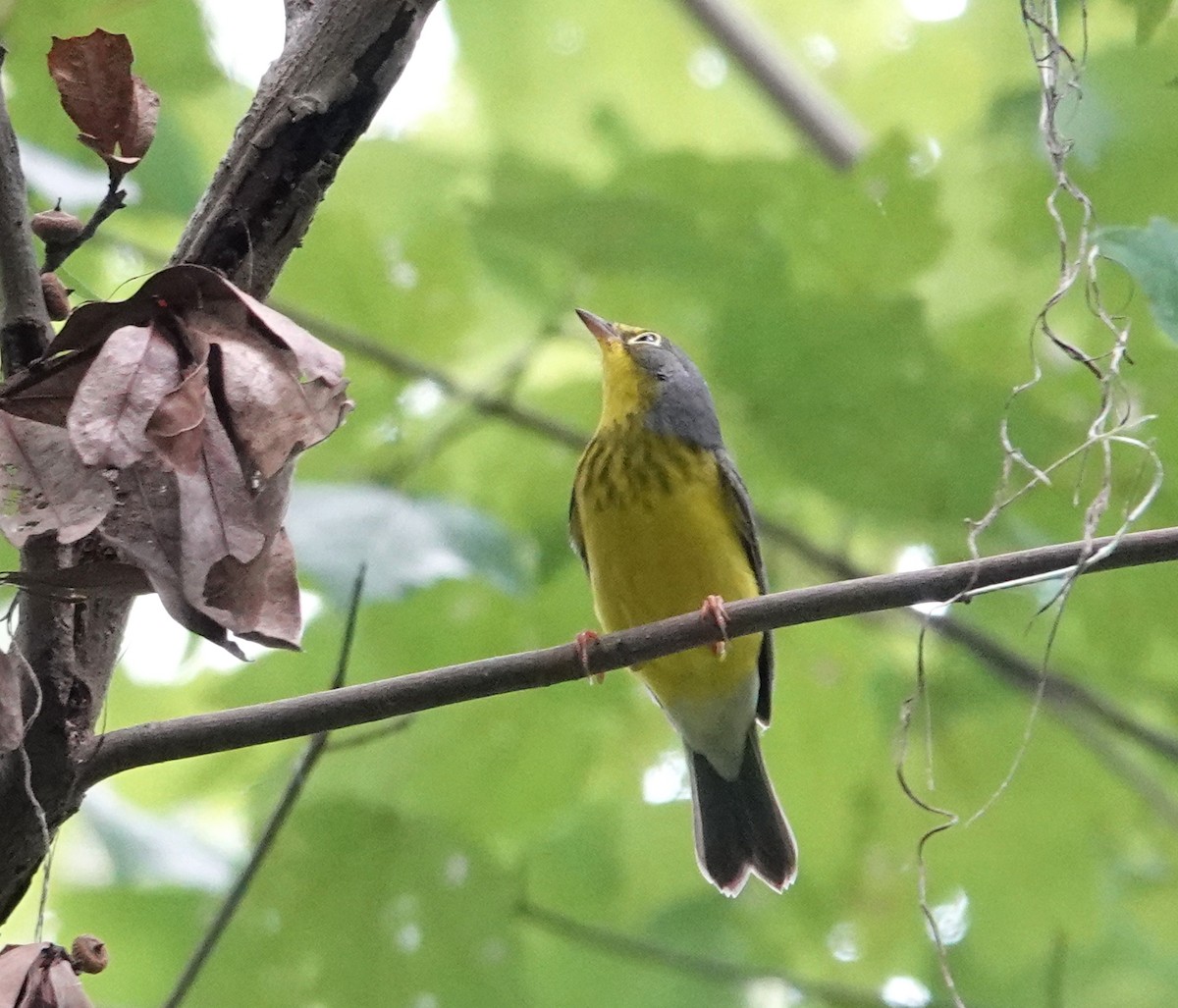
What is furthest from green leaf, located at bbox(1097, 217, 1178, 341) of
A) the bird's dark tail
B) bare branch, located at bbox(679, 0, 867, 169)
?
bare branch, located at bbox(679, 0, 867, 169)

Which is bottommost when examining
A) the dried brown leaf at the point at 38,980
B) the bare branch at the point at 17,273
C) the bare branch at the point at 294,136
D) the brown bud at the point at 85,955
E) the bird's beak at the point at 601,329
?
the dried brown leaf at the point at 38,980

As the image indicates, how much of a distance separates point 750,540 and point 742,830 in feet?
2.70

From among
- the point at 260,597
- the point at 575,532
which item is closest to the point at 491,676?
the point at 260,597

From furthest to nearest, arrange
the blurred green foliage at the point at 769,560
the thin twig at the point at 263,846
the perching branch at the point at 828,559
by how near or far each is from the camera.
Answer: the perching branch at the point at 828,559
the blurred green foliage at the point at 769,560
the thin twig at the point at 263,846

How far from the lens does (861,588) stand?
6.18ft

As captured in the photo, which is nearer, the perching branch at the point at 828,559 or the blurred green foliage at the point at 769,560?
the blurred green foliage at the point at 769,560

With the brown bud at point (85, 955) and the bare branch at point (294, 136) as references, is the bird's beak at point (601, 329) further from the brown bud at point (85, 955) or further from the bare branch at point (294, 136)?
the brown bud at point (85, 955)

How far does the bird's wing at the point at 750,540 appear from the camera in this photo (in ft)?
13.4

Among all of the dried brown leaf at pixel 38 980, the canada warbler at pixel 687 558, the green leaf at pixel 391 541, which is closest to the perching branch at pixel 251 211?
the dried brown leaf at pixel 38 980

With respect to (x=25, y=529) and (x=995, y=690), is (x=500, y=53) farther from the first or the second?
(x=25, y=529)

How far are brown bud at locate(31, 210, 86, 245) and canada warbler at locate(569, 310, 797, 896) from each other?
7.22 ft

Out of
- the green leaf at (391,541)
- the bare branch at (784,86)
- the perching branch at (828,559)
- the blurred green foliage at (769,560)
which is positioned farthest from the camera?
the bare branch at (784,86)

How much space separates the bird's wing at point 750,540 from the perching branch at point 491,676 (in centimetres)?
211

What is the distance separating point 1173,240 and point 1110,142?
1406 millimetres
